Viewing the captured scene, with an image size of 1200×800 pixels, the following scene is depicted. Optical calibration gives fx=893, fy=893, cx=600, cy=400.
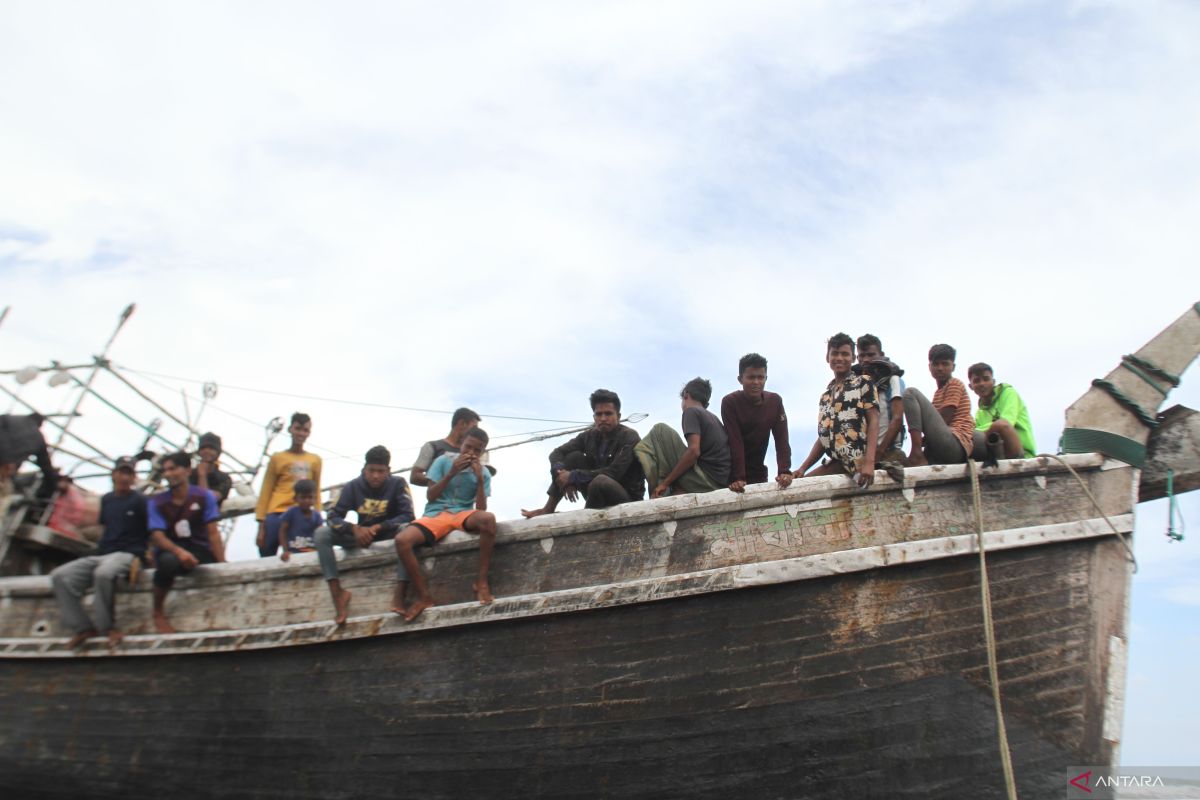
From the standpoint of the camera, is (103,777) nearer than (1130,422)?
No

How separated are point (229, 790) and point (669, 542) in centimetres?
333

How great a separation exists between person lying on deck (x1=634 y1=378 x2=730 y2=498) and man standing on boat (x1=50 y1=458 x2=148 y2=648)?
3.72 m

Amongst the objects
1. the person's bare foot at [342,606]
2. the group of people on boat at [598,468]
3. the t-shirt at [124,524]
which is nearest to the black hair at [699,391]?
the group of people on boat at [598,468]

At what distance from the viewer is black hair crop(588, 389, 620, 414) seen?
6.12m

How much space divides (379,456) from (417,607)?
46.0 inches

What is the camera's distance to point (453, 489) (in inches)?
227

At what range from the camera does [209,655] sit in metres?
5.90

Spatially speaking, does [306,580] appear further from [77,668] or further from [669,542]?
[669,542]

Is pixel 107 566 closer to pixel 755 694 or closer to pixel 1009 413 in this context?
pixel 755 694

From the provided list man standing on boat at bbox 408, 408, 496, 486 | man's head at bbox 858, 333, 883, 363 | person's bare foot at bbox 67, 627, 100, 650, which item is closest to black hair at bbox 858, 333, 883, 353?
man's head at bbox 858, 333, 883, 363

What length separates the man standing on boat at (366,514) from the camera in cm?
561

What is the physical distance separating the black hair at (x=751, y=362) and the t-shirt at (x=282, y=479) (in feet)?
11.5

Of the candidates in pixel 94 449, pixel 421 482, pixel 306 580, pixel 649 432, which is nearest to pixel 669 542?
pixel 649 432

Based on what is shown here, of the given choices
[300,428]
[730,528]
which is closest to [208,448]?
[300,428]
